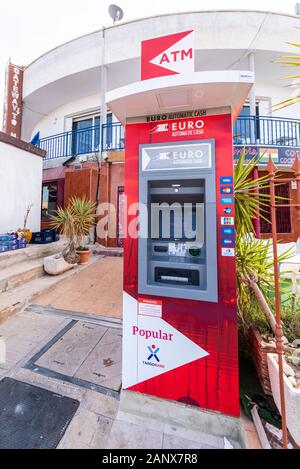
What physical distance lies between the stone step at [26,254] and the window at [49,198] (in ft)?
11.9

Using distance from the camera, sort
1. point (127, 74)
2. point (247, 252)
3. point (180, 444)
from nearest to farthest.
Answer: point (180, 444), point (247, 252), point (127, 74)

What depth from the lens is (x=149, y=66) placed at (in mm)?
1688

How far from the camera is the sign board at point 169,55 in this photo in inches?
62.7

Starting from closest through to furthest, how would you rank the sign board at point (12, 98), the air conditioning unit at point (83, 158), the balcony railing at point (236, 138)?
the balcony railing at point (236, 138), the air conditioning unit at point (83, 158), the sign board at point (12, 98)

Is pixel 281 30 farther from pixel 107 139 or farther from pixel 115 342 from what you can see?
pixel 115 342

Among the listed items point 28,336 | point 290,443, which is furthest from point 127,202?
point 28,336

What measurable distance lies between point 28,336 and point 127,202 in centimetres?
215

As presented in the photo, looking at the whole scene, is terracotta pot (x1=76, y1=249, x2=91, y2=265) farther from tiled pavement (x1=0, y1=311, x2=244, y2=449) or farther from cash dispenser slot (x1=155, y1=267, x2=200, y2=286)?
cash dispenser slot (x1=155, y1=267, x2=200, y2=286)

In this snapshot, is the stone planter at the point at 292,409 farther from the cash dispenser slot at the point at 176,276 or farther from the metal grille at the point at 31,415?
the metal grille at the point at 31,415

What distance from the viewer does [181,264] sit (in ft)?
5.25

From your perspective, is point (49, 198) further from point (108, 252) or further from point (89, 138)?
point (108, 252)

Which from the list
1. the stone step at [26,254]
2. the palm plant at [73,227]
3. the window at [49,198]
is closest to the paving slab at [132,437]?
the stone step at [26,254]

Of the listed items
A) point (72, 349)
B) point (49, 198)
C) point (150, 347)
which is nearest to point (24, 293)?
point (72, 349)

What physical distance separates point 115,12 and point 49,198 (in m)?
7.52
